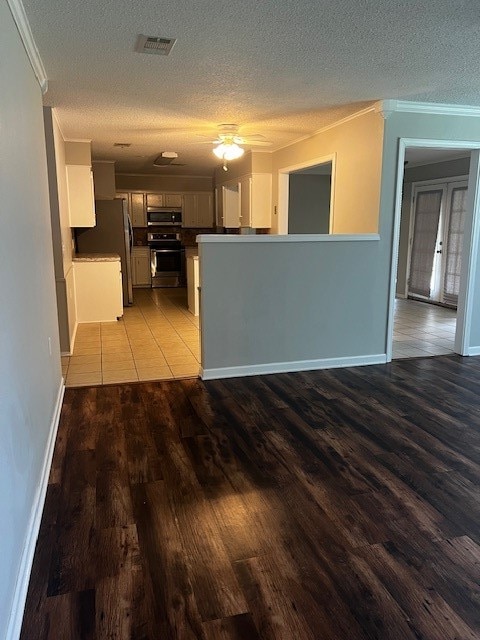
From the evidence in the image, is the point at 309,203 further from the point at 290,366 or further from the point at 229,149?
the point at 290,366

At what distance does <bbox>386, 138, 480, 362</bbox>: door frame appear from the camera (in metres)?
4.15

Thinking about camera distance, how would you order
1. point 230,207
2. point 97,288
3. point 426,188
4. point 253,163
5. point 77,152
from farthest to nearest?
1. point 230,207
2. point 426,188
3. point 253,163
4. point 97,288
5. point 77,152

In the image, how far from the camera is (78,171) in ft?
19.2

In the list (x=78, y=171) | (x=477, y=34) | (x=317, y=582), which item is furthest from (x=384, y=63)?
(x=78, y=171)

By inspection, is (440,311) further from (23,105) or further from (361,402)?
(23,105)

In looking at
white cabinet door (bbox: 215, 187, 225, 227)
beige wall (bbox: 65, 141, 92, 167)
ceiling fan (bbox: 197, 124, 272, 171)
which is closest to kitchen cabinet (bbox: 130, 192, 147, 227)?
white cabinet door (bbox: 215, 187, 225, 227)

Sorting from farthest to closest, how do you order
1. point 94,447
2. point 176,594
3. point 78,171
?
point 78,171, point 94,447, point 176,594

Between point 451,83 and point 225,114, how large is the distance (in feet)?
6.41

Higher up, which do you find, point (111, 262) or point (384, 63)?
point (384, 63)

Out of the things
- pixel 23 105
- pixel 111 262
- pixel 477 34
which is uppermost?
pixel 477 34

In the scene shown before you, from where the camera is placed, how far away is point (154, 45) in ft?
8.98

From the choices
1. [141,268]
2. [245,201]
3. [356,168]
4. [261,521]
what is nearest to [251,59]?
[356,168]

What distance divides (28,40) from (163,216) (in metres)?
7.17

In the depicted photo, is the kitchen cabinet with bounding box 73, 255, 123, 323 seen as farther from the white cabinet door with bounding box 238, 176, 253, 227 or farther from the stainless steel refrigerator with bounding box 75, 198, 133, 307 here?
the white cabinet door with bounding box 238, 176, 253, 227
